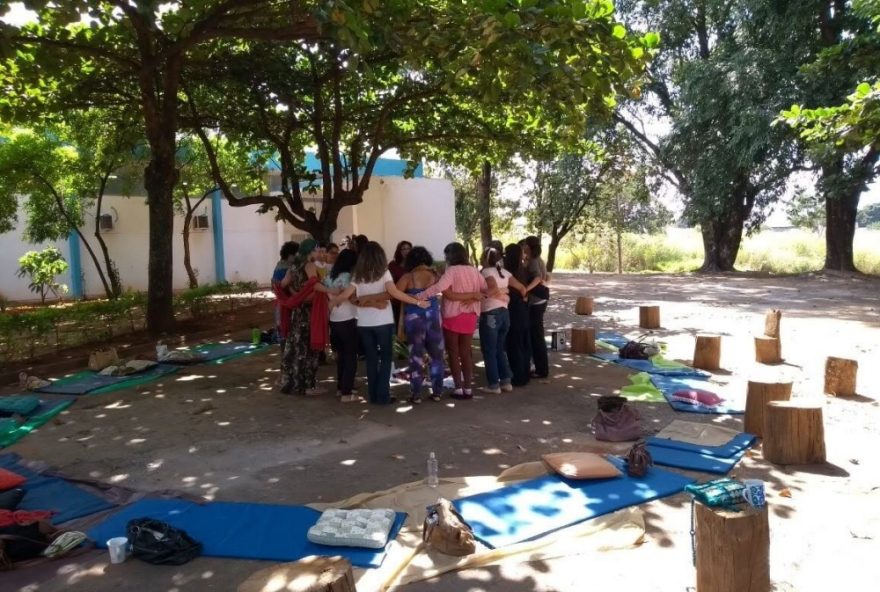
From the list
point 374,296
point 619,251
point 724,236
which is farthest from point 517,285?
point 619,251

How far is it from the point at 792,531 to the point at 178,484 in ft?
13.6

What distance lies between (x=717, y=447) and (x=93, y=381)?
7209mm

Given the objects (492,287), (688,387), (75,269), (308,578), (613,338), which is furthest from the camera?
(75,269)

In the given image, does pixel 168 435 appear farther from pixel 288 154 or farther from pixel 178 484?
pixel 288 154

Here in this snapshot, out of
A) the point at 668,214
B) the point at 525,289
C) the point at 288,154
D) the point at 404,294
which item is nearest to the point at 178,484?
the point at 404,294

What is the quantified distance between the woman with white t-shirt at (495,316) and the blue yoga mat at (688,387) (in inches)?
69.9

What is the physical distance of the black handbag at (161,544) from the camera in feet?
11.9

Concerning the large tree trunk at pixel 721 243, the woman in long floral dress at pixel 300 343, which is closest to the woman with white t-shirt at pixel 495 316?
the woman in long floral dress at pixel 300 343

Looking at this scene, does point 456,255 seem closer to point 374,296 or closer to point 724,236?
point 374,296

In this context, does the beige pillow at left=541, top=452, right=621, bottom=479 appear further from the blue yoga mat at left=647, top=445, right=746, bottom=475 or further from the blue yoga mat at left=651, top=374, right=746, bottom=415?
the blue yoga mat at left=651, top=374, right=746, bottom=415

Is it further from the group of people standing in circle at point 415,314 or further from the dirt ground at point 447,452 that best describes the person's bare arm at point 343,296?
the dirt ground at point 447,452

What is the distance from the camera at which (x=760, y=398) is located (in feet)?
18.4

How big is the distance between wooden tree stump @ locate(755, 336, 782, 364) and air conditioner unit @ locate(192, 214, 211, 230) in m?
20.8

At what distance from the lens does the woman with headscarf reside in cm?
714
